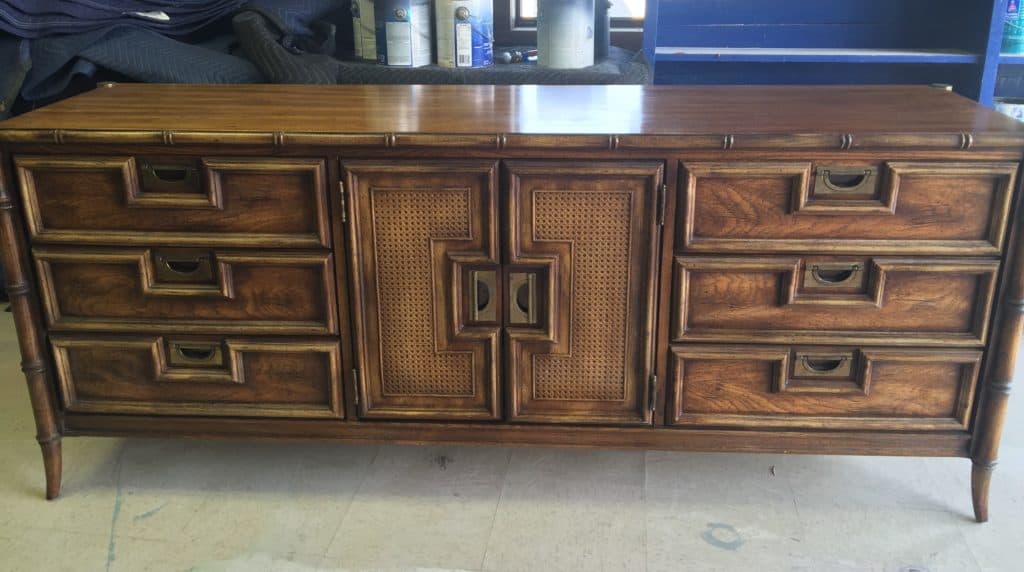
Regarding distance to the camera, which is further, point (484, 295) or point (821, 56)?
point (821, 56)

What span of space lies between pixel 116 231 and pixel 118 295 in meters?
0.11

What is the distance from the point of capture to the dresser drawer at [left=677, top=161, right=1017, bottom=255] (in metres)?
1.38

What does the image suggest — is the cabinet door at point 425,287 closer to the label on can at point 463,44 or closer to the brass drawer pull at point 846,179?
the brass drawer pull at point 846,179

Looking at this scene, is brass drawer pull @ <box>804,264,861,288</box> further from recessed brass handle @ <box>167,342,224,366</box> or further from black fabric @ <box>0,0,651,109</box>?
recessed brass handle @ <box>167,342,224,366</box>

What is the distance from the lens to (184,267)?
151 centimetres

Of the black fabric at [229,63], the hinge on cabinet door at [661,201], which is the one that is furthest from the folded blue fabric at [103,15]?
the hinge on cabinet door at [661,201]

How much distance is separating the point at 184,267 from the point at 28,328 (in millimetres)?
288

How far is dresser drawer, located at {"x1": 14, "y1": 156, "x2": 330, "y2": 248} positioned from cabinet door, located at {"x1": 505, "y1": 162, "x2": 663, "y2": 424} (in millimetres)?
337

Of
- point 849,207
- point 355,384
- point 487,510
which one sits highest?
point 849,207

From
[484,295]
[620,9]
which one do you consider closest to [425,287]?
[484,295]

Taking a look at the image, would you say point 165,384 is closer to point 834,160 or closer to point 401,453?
point 401,453

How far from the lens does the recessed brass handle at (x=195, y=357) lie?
61.2 inches

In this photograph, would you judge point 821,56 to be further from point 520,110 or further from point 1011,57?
point 520,110

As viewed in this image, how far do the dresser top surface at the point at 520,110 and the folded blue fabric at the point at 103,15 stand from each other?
0.38 meters
